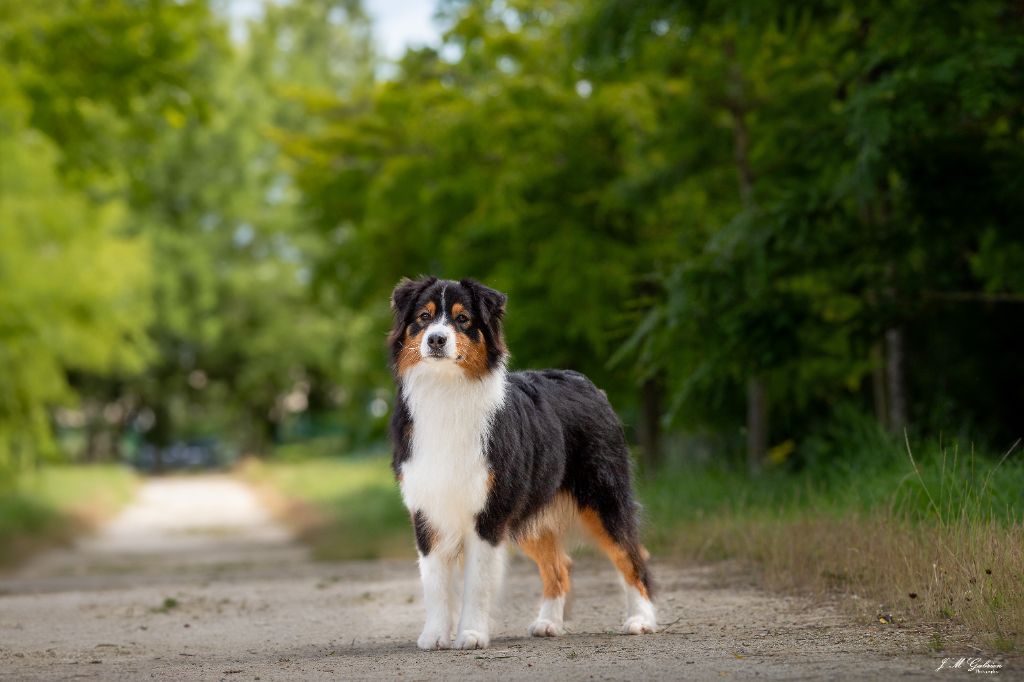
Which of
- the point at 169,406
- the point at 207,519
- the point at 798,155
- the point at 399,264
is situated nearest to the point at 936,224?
the point at 798,155

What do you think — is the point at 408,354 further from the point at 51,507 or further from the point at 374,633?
the point at 51,507

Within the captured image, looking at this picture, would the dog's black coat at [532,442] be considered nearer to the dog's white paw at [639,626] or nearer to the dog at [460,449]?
the dog at [460,449]

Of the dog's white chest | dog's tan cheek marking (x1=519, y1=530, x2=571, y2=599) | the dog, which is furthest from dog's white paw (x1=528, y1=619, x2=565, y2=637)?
the dog's white chest

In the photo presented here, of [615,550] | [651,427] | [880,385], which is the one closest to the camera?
[615,550]

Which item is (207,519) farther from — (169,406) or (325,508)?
(169,406)

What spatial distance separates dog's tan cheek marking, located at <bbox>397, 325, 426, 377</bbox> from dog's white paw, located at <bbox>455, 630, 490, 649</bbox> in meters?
1.53

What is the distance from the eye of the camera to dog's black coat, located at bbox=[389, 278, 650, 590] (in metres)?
7.53

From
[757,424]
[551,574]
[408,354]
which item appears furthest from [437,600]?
[757,424]

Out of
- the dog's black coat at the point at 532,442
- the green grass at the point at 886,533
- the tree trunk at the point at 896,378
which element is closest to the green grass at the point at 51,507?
the green grass at the point at 886,533

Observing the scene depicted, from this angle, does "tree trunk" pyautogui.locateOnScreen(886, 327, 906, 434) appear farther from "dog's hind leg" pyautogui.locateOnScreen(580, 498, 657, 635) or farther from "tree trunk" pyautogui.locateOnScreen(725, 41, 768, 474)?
"dog's hind leg" pyautogui.locateOnScreen(580, 498, 657, 635)

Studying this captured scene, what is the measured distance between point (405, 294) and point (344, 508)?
59.4 ft

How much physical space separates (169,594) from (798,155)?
774cm

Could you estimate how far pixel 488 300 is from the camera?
7.65 metres

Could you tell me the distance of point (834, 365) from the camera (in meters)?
14.8
